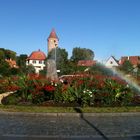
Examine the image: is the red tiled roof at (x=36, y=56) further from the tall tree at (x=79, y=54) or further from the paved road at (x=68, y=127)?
the paved road at (x=68, y=127)

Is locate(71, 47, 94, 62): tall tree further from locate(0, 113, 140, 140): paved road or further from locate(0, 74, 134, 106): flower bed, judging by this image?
locate(0, 113, 140, 140): paved road

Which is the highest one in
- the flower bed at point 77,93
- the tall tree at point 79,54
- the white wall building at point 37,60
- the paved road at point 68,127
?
the white wall building at point 37,60

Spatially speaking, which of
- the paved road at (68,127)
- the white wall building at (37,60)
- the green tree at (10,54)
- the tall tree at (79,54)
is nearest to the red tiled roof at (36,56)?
the white wall building at (37,60)

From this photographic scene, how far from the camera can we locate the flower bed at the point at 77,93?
19.2 meters

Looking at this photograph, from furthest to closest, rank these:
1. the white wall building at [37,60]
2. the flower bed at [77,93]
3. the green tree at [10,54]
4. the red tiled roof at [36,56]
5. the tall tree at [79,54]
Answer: the red tiled roof at [36,56] → the white wall building at [37,60] → the green tree at [10,54] → the tall tree at [79,54] → the flower bed at [77,93]

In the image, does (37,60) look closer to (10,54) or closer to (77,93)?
(10,54)

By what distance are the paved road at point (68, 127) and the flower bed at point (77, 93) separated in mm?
3787

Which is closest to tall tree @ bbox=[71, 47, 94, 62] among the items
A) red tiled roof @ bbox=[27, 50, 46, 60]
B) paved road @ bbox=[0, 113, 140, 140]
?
red tiled roof @ bbox=[27, 50, 46, 60]

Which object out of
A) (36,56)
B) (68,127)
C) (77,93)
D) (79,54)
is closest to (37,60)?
(36,56)

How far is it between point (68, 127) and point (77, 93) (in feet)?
22.3

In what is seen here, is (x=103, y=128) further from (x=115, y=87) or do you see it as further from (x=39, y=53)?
(x=39, y=53)

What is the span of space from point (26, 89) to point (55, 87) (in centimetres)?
180

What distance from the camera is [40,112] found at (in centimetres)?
1583

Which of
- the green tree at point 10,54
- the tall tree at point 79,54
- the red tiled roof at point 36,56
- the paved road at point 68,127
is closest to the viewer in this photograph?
the paved road at point 68,127
